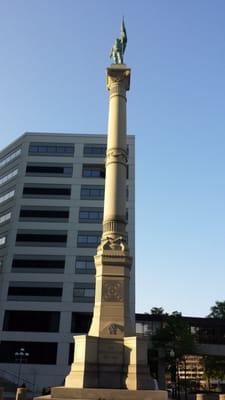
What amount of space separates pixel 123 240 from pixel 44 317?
123 feet

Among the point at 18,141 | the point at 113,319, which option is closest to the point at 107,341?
the point at 113,319

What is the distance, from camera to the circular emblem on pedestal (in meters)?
24.0

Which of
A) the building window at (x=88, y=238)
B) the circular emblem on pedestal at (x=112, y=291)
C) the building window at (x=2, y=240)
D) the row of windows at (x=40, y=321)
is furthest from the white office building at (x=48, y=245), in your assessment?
the circular emblem on pedestal at (x=112, y=291)

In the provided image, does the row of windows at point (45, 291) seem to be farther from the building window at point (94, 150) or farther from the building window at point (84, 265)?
the building window at point (94, 150)

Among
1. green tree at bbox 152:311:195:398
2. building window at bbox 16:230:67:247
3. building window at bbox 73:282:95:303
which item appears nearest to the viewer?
green tree at bbox 152:311:195:398

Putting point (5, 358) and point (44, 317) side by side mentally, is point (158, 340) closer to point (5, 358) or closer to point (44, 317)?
point (44, 317)

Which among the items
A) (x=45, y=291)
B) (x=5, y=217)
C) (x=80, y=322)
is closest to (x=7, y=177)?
(x=5, y=217)

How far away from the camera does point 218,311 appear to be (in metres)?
63.4

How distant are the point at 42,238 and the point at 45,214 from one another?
13.4 ft

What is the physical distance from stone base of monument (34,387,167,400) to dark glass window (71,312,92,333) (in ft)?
126

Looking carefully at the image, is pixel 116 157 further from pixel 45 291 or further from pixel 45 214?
pixel 45 214

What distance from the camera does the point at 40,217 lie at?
6456 centimetres

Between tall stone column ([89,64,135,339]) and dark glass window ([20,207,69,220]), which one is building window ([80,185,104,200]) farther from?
tall stone column ([89,64,135,339])

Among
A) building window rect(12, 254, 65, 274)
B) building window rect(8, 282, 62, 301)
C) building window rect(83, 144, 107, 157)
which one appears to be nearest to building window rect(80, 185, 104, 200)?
building window rect(83, 144, 107, 157)
